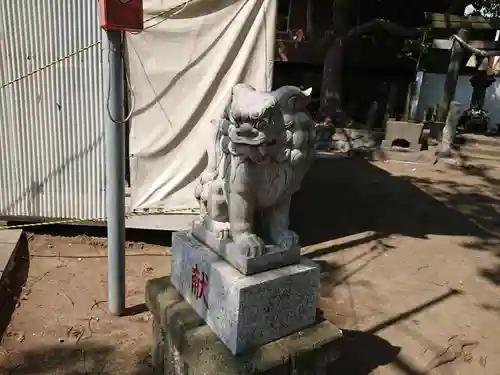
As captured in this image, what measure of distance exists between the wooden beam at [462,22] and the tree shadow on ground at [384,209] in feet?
14.8

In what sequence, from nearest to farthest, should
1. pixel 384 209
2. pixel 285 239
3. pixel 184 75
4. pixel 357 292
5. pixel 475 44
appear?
pixel 285 239 < pixel 357 292 < pixel 184 75 < pixel 384 209 < pixel 475 44

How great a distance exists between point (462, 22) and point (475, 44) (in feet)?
3.81

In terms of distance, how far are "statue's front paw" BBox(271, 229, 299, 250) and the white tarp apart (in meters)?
2.02

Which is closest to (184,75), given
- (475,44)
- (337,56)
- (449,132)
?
(449,132)

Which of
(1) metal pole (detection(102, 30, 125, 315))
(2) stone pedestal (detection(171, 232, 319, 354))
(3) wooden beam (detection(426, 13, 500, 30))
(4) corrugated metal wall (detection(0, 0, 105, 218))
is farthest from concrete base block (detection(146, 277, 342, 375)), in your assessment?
(3) wooden beam (detection(426, 13, 500, 30))

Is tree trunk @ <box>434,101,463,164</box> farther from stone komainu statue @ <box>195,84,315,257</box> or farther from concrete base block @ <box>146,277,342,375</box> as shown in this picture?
stone komainu statue @ <box>195,84,315,257</box>

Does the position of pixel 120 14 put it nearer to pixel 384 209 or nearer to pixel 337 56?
pixel 384 209

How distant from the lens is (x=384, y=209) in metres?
6.68

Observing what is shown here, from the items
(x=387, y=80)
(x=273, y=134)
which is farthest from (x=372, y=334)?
(x=387, y=80)

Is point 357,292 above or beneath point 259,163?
beneath

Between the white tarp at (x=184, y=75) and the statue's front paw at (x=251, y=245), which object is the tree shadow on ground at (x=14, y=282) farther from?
the statue's front paw at (x=251, y=245)

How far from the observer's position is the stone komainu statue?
2.09 meters

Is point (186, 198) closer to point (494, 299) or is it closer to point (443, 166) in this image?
point (494, 299)

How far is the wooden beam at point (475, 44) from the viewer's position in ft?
38.7
